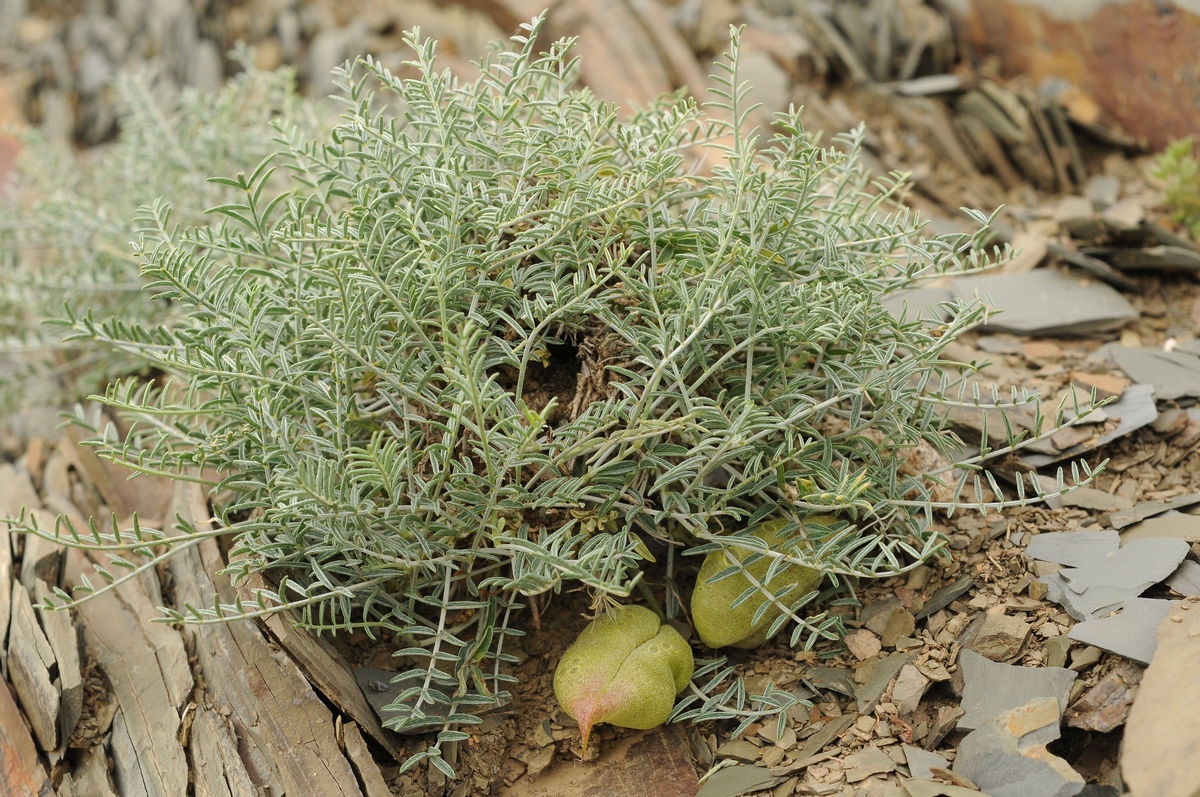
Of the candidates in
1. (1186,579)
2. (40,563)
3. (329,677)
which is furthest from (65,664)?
(1186,579)

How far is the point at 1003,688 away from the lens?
1977 mm

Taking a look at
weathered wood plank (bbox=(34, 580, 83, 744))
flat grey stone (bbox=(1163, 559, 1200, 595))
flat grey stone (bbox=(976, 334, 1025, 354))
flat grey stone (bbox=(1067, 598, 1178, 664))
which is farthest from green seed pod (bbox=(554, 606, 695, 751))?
flat grey stone (bbox=(976, 334, 1025, 354))

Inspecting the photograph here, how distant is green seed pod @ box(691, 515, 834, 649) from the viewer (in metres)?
2.15

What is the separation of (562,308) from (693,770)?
100cm

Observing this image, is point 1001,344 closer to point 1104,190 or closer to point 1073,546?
point 1073,546

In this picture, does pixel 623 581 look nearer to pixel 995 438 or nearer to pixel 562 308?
pixel 562 308

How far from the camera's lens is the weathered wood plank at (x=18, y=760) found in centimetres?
215

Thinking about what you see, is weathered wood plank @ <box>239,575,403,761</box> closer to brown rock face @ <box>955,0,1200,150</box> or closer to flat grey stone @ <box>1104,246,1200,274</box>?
flat grey stone @ <box>1104,246,1200,274</box>

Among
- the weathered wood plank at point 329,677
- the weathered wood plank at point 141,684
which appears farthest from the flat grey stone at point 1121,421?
the weathered wood plank at point 141,684

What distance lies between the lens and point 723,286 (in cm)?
195

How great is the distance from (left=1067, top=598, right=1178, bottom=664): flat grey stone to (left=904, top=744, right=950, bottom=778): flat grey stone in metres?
0.37

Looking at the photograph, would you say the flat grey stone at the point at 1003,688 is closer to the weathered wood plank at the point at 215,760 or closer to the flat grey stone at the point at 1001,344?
the flat grey stone at the point at 1001,344

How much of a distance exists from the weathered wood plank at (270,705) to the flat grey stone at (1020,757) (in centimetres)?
121

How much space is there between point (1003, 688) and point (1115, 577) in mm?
367
